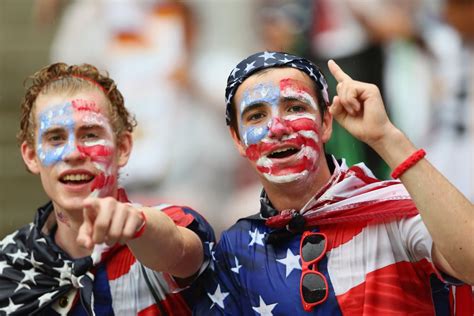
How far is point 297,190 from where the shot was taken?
12.2 ft

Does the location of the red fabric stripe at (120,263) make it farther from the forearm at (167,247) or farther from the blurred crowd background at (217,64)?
the blurred crowd background at (217,64)

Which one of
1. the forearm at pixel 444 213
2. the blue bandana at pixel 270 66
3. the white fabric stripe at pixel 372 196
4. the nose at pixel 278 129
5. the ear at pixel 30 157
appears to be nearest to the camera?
the forearm at pixel 444 213

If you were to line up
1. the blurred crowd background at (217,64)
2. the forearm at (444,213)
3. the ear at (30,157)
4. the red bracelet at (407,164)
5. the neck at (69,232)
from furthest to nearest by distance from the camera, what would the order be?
the blurred crowd background at (217,64)
the ear at (30,157)
the neck at (69,232)
the red bracelet at (407,164)
the forearm at (444,213)

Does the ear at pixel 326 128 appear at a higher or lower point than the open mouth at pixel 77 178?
lower

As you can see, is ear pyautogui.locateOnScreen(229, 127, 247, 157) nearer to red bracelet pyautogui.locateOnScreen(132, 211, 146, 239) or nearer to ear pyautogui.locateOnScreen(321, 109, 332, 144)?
ear pyautogui.locateOnScreen(321, 109, 332, 144)

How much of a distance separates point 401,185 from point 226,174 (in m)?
4.73

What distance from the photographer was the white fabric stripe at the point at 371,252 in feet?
11.2

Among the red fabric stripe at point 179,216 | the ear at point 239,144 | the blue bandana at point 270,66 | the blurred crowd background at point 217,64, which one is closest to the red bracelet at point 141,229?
the red fabric stripe at point 179,216

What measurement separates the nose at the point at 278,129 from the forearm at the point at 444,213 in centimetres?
54

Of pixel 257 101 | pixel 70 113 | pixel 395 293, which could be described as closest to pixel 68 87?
pixel 70 113

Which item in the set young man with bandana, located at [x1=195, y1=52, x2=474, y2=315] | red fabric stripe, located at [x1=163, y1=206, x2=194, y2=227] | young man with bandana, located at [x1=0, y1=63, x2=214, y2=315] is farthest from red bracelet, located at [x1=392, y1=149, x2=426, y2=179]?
red fabric stripe, located at [x1=163, y1=206, x2=194, y2=227]

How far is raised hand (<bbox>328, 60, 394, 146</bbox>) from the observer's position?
329 centimetres

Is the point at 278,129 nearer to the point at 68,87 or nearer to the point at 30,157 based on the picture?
the point at 68,87

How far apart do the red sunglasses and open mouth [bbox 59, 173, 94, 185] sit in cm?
93
